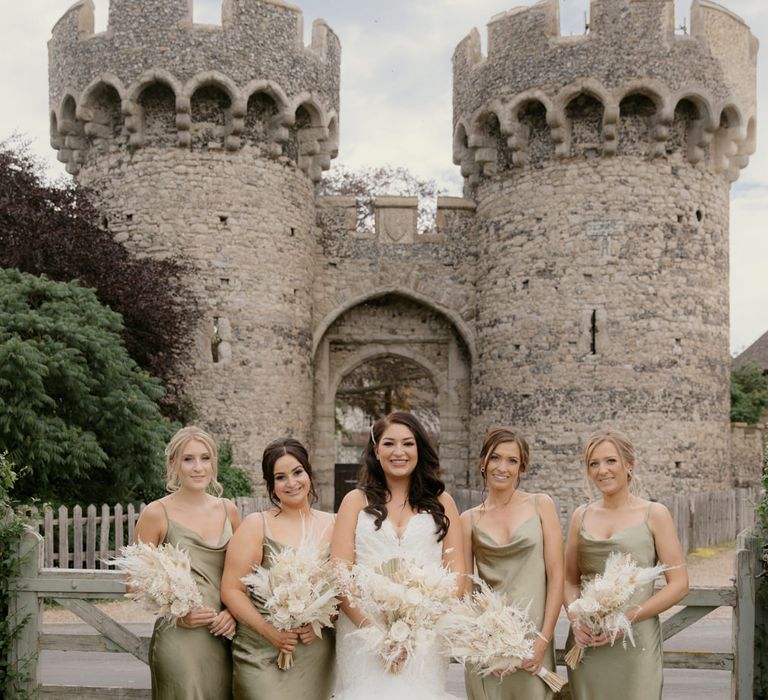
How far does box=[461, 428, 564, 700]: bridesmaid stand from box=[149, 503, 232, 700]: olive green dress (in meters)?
1.16

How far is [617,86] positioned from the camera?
15.5 meters

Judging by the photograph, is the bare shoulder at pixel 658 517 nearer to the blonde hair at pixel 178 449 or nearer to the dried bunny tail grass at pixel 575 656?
the dried bunny tail grass at pixel 575 656

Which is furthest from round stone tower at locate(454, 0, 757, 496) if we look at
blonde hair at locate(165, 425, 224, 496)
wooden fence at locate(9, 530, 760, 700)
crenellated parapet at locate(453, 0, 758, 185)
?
blonde hair at locate(165, 425, 224, 496)

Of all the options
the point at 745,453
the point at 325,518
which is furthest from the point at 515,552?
the point at 745,453

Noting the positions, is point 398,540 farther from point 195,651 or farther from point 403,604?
point 195,651

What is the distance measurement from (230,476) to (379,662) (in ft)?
37.9

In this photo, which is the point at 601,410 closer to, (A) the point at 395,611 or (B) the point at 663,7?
(B) the point at 663,7

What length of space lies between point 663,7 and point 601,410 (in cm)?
668

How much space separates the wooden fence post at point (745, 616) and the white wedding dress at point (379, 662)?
153cm

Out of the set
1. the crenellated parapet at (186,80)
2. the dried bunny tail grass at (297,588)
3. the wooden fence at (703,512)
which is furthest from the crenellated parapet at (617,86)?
the dried bunny tail grass at (297,588)

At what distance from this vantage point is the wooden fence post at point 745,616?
466 centimetres

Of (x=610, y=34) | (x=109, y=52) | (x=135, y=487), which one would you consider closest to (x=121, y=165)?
(x=109, y=52)

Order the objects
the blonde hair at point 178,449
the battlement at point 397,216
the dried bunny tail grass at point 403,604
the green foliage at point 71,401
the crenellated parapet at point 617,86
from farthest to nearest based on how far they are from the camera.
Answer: the battlement at point 397,216
the crenellated parapet at point 617,86
the green foliage at point 71,401
the blonde hair at point 178,449
the dried bunny tail grass at point 403,604

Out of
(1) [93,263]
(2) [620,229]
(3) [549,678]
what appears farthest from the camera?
(2) [620,229]
